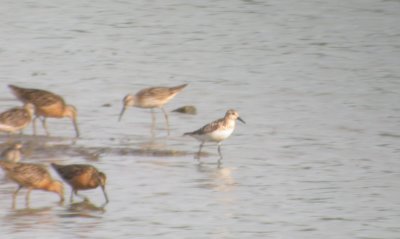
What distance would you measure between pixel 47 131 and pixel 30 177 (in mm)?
4600

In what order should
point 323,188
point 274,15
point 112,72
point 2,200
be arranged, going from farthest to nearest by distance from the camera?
point 274,15
point 112,72
point 323,188
point 2,200

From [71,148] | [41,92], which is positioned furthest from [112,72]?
[71,148]

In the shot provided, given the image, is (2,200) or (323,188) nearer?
(2,200)

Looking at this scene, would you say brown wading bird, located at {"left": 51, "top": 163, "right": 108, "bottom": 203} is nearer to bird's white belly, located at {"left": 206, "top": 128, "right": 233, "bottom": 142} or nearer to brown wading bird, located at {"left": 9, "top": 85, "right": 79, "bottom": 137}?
bird's white belly, located at {"left": 206, "top": 128, "right": 233, "bottom": 142}

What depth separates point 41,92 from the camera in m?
19.4

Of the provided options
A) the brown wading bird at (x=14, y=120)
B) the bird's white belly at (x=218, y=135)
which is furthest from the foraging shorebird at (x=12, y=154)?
the bird's white belly at (x=218, y=135)

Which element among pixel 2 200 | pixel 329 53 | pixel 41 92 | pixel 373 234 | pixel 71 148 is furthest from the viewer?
pixel 329 53

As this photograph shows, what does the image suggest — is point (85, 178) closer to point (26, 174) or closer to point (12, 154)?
point (26, 174)

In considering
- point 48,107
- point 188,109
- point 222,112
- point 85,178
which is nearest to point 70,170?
point 85,178

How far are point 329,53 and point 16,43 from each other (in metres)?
6.54

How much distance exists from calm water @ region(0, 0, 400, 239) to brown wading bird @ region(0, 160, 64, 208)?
0.70ft

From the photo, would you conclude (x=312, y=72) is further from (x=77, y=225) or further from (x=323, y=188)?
(x=77, y=225)

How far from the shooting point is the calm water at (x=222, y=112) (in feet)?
46.4

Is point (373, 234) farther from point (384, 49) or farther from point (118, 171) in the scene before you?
point (384, 49)
